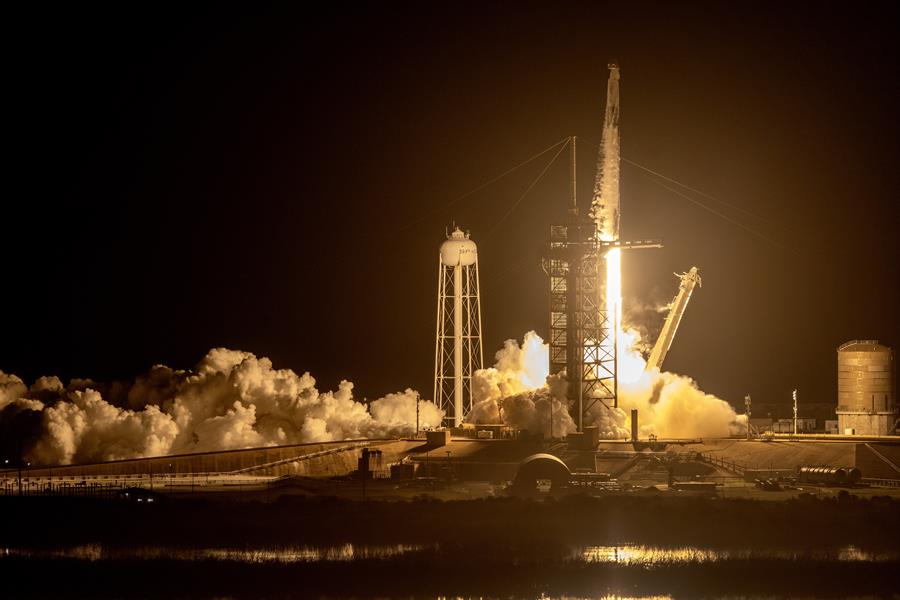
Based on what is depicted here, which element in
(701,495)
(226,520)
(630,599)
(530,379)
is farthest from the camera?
(530,379)

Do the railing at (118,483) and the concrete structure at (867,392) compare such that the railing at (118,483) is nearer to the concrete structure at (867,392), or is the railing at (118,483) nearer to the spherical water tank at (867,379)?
the concrete structure at (867,392)

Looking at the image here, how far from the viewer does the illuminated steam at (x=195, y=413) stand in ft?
336

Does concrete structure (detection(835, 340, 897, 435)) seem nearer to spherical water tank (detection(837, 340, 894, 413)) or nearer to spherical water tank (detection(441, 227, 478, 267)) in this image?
spherical water tank (detection(837, 340, 894, 413))

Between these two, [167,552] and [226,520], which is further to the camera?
[226,520]

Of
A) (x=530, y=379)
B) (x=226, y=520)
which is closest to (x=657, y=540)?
(x=226, y=520)

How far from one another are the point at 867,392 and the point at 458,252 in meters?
28.5

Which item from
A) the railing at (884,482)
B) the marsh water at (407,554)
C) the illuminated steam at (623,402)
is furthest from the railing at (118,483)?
the railing at (884,482)

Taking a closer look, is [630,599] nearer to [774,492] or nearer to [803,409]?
[774,492]

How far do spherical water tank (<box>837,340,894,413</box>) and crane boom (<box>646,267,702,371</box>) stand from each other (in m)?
12.9

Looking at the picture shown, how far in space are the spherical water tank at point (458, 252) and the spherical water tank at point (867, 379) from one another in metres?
26.2

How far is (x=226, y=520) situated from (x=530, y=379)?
34.9 meters

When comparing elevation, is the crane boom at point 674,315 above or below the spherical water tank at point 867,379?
above

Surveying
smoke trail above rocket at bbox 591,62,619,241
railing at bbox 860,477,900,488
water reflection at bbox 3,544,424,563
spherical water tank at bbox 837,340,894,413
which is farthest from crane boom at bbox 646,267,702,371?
water reflection at bbox 3,544,424,563

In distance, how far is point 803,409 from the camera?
14300 cm
